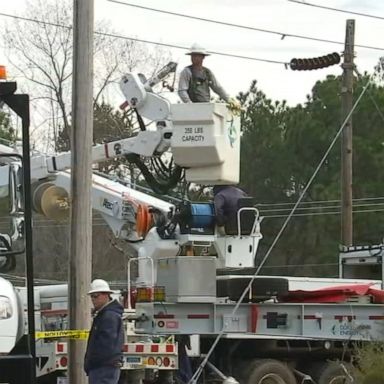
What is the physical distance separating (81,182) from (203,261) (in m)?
1.98

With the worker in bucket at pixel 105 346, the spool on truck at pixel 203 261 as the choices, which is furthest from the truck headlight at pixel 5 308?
the spool on truck at pixel 203 261

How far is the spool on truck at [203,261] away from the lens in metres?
13.7

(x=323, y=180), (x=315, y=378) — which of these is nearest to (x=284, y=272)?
(x=323, y=180)

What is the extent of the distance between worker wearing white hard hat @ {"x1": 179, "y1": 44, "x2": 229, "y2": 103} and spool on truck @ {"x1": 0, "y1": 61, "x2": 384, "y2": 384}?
0.89 feet

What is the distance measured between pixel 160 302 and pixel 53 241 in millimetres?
25097

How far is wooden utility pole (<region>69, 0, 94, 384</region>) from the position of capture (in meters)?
12.4

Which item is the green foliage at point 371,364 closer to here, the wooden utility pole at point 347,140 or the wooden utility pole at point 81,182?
the wooden utility pole at point 81,182

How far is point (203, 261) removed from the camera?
13.7 m

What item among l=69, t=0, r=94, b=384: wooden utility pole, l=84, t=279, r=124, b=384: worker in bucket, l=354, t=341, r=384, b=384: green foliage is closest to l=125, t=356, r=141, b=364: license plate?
l=69, t=0, r=94, b=384: wooden utility pole

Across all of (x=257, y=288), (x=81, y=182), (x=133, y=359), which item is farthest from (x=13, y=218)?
(x=257, y=288)

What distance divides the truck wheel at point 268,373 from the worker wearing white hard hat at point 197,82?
3.93 m

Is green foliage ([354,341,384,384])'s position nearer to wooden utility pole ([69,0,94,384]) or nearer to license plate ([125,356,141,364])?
license plate ([125,356,141,364])

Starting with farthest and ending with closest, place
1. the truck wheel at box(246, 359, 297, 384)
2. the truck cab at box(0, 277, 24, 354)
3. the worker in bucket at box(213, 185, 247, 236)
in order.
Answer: the truck wheel at box(246, 359, 297, 384)
the worker in bucket at box(213, 185, 247, 236)
the truck cab at box(0, 277, 24, 354)

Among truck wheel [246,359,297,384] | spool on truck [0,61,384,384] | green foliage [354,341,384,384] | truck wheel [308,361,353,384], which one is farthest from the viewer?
truck wheel [308,361,353,384]
